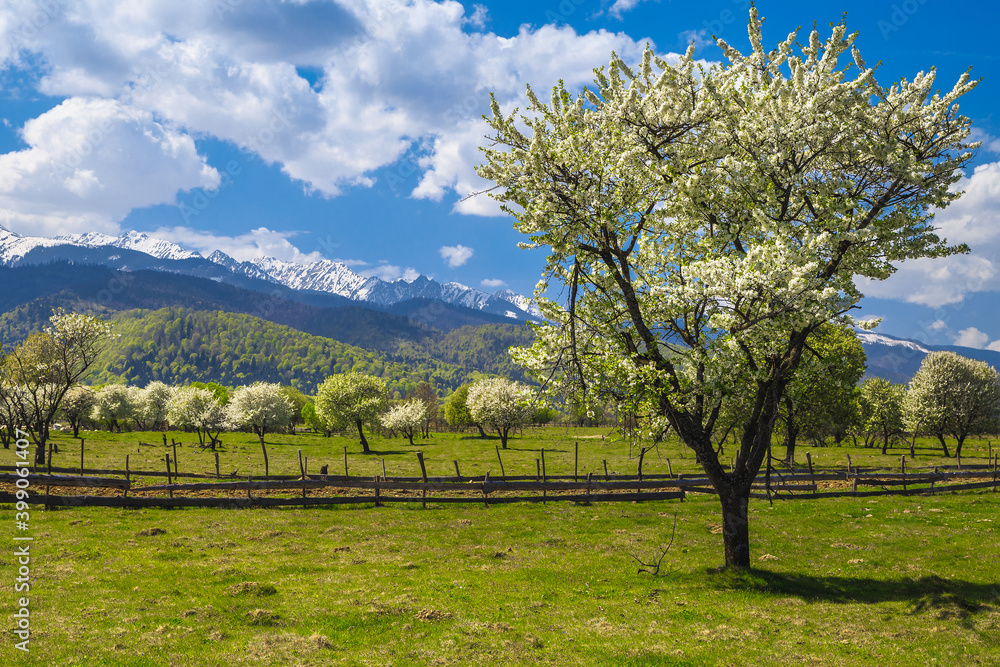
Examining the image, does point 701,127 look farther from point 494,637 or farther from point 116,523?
point 116,523

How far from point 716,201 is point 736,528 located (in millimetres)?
11297

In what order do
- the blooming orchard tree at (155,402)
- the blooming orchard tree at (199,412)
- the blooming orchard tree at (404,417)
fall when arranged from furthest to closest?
1. the blooming orchard tree at (155,402)
2. the blooming orchard tree at (404,417)
3. the blooming orchard tree at (199,412)

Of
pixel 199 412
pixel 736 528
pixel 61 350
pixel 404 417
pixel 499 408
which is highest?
pixel 61 350

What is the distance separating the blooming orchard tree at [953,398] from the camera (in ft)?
202

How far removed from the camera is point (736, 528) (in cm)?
1820

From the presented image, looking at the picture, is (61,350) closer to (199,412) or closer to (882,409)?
(199,412)

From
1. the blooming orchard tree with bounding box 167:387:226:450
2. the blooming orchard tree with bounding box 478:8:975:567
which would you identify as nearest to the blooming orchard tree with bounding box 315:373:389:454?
the blooming orchard tree with bounding box 167:387:226:450

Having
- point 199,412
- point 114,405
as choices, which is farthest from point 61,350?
point 114,405

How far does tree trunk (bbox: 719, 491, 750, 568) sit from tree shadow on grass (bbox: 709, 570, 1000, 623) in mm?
541

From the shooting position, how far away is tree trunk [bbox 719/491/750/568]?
18.1 m

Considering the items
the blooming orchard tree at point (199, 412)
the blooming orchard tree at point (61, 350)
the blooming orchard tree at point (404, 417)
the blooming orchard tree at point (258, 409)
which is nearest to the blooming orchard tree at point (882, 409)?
the blooming orchard tree at point (404, 417)

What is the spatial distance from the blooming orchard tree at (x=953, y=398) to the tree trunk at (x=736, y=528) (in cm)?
5949

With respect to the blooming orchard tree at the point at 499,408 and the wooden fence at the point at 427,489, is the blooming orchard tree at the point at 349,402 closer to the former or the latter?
the blooming orchard tree at the point at 499,408

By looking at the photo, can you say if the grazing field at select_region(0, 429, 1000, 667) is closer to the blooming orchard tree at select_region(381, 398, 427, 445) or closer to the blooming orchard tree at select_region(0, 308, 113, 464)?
the blooming orchard tree at select_region(0, 308, 113, 464)
